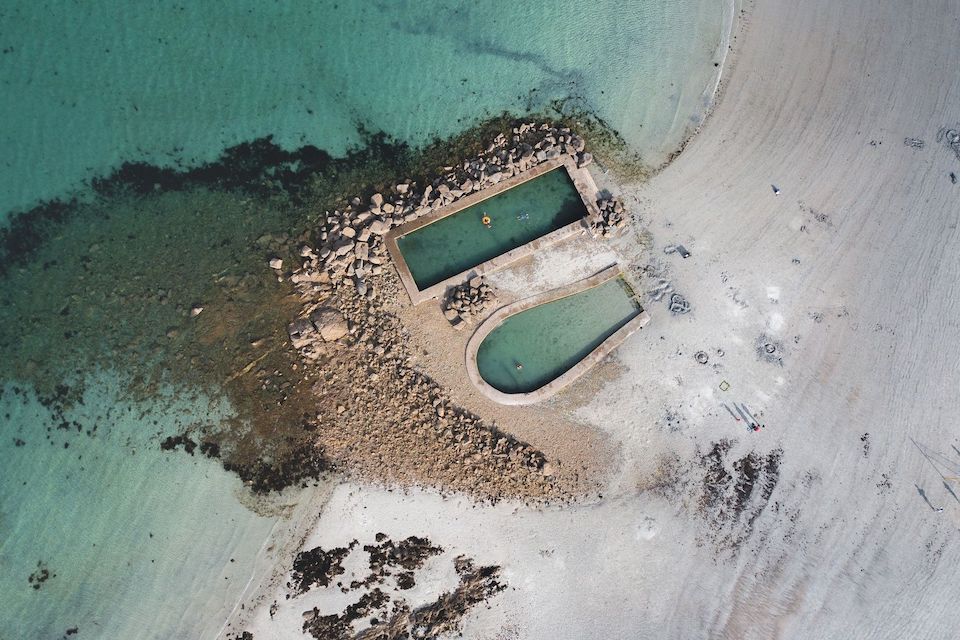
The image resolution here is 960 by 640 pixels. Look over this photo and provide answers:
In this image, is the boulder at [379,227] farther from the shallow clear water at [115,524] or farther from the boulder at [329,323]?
the shallow clear water at [115,524]

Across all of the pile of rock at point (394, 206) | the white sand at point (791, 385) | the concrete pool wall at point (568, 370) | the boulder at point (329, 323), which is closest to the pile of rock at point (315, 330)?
the boulder at point (329, 323)

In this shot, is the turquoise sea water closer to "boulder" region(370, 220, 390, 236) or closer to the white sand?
"boulder" region(370, 220, 390, 236)

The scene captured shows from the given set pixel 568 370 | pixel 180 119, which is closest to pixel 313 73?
pixel 180 119

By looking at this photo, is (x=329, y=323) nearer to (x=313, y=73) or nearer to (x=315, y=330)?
(x=315, y=330)

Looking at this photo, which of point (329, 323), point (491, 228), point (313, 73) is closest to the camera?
point (329, 323)

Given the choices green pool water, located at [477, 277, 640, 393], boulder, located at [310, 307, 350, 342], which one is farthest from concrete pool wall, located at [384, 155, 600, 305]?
boulder, located at [310, 307, 350, 342]

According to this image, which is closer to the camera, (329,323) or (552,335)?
(329,323)
